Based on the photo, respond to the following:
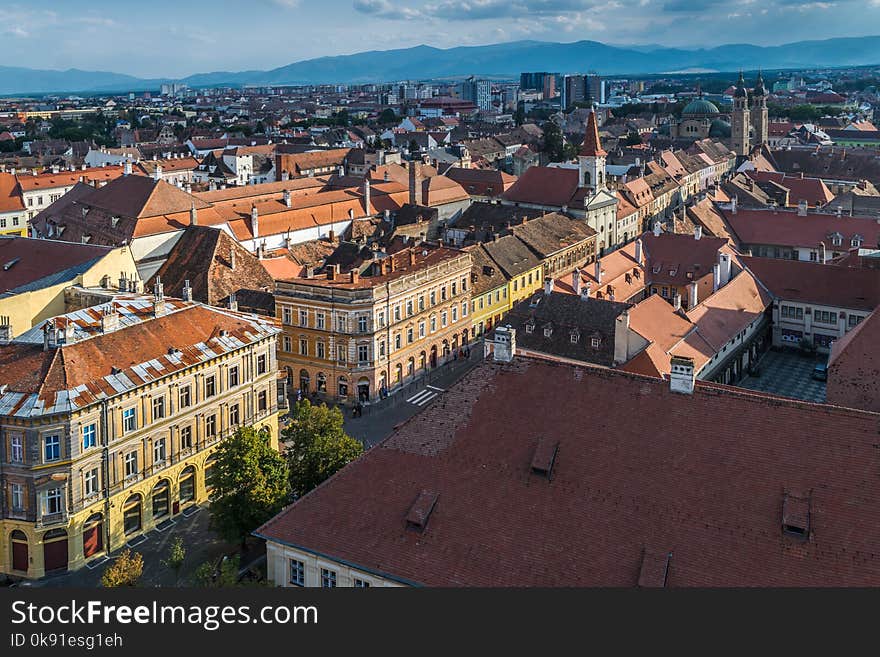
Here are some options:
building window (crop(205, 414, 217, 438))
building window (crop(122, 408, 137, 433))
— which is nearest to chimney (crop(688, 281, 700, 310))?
building window (crop(205, 414, 217, 438))

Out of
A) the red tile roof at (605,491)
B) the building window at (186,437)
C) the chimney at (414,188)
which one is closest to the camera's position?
the red tile roof at (605,491)

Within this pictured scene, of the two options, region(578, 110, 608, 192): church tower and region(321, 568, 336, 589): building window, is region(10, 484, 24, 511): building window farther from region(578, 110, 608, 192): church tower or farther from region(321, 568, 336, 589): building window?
region(578, 110, 608, 192): church tower

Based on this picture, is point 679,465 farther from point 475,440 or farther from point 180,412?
point 180,412

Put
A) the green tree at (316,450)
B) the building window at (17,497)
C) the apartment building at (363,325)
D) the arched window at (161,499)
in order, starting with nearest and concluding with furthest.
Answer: the building window at (17,497), the green tree at (316,450), the arched window at (161,499), the apartment building at (363,325)

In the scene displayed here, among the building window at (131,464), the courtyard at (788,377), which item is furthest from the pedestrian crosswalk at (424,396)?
the building window at (131,464)

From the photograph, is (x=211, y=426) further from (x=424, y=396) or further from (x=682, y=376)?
(x=682, y=376)

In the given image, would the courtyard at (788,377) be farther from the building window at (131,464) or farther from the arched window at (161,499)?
the building window at (131,464)
